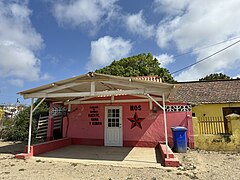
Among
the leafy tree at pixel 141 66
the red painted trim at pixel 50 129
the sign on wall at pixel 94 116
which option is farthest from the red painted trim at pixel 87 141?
the leafy tree at pixel 141 66

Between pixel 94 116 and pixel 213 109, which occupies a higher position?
pixel 213 109

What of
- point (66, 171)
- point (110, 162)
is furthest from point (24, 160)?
point (110, 162)

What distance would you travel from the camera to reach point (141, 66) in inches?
940

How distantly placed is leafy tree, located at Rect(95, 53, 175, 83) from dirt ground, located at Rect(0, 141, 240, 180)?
16.9 metres

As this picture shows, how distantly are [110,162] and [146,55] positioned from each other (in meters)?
20.6

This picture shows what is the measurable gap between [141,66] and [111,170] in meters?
19.7

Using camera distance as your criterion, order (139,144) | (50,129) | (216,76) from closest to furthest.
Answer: (139,144) < (50,129) < (216,76)

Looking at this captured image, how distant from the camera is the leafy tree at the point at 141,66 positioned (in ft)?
73.9

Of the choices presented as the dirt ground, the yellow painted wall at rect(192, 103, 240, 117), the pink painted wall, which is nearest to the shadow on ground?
the dirt ground

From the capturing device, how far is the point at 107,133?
31.4 feet

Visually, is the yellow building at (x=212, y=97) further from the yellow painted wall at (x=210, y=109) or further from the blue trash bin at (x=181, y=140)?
the blue trash bin at (x=181, y=140)

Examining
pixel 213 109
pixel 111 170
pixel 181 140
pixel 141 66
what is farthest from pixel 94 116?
pixel 141 66

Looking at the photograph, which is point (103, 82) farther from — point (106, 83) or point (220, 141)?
point (220, 141)

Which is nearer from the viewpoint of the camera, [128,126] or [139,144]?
[139,144]
